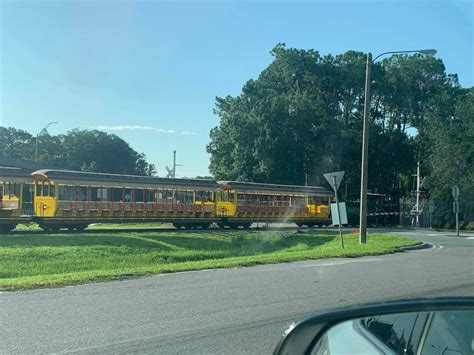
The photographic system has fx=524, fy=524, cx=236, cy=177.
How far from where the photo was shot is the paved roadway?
21.2 feet

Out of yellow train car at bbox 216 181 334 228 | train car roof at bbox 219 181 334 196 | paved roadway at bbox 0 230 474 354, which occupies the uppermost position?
train car roof at bbox 219 181 334 196

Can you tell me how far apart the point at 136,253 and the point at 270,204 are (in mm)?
19616

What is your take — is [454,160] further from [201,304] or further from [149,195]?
[201,304]

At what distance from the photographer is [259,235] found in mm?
32344

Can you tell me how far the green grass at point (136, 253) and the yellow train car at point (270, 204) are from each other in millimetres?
6659

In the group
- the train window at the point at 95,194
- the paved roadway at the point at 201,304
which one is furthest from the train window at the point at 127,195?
the paved roadway at the point at 201,304

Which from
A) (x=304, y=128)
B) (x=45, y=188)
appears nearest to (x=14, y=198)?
(x=45, y=188)

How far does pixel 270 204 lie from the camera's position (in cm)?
4100

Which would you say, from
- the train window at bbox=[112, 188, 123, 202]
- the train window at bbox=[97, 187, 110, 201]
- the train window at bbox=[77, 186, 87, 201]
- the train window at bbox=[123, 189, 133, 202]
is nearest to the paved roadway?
the train window at bbox=[77, 186, 87, 201]

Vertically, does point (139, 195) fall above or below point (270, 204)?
above

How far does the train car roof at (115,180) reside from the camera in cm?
2944

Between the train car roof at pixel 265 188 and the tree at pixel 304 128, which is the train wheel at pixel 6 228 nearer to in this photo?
the train car roof at pixel 265 188

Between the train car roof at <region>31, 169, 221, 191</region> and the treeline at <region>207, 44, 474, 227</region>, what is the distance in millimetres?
16307

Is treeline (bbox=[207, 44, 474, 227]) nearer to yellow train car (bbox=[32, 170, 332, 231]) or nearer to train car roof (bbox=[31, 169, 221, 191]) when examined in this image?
yellow train car (bbox=[32, 170, 332, 231])
